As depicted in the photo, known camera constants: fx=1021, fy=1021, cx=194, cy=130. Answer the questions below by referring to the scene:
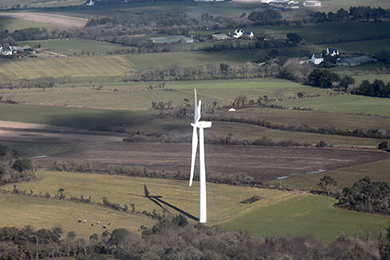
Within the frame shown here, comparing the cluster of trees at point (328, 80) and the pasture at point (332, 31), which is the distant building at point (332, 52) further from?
the cluster of trees at point (328, 80)

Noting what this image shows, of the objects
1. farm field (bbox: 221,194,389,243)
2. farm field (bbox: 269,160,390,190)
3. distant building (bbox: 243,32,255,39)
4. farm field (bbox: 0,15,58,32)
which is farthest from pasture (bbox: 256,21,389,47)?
farm field (bbox: 221,194,389,243)

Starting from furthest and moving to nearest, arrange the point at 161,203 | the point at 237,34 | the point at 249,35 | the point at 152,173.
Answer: the point at 237,34
the point at 249,35
the point at 152,173
the point at 161,203

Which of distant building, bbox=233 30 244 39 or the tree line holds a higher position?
distant building, bbox=233 30 244 39

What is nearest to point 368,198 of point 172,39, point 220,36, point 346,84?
point 346,84

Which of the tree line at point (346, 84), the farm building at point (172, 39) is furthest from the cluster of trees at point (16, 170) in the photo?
the farm building at point (172, 39)

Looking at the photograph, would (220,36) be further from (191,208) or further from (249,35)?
(191,208)

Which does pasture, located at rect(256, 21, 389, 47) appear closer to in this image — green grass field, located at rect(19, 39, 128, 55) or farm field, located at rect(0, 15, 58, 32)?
green grass field, located at rect(19, 39, 128, 55)
